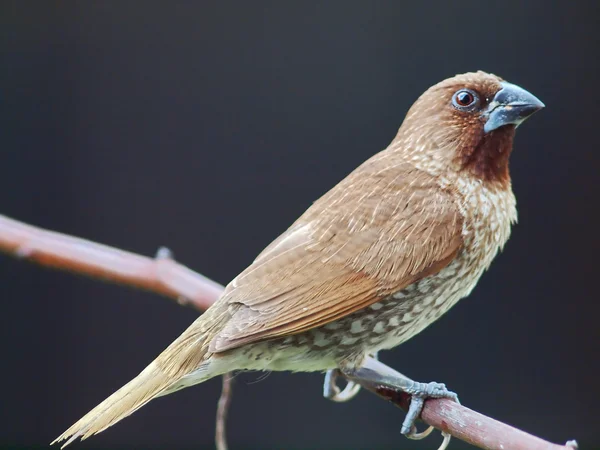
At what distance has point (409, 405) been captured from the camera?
210cm

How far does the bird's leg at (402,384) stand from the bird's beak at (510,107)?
71 cm

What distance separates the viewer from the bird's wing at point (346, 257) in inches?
80.2

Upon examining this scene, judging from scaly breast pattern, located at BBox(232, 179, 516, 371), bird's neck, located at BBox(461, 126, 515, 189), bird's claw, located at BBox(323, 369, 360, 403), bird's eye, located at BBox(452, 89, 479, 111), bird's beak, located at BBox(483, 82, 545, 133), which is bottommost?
bird's claw, located at BBox(323, 369, 360, 403)

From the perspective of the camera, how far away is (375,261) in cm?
211

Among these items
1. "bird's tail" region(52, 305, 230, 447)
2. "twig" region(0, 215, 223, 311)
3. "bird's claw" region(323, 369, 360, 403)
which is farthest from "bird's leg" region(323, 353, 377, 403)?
"bird's tail" region(52, 305, 230, 447)

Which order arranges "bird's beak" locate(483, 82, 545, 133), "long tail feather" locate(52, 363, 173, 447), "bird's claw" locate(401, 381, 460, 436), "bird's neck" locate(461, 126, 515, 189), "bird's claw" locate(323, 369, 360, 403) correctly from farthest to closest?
"bird's claw" locate(323, 369, 360, 403) < "bird's neck" locate(461, 126, 515, 189) < "bird's beak" locate(483, 82, 545, 133) < "bird's claw" locate(401, 381, 460, 436) < "long tail feather" locate(52, 363, 173, 447)

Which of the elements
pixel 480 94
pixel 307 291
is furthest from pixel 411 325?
pixel 480 94

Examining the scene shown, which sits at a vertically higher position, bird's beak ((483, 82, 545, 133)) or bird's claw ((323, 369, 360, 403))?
bird's beak ((483, 82, 545, 133))

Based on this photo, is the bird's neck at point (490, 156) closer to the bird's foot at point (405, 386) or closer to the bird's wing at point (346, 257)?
the bird's wing at point (346, 257)

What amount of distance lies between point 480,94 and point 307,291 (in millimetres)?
724

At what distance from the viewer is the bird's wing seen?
6.68ft

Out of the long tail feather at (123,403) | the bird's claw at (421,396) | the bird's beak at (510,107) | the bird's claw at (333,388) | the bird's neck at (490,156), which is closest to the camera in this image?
the long tail feather at (123,403)

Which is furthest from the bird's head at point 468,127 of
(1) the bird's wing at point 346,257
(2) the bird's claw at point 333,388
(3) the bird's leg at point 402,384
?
(2) the bird's claw at point 333,388

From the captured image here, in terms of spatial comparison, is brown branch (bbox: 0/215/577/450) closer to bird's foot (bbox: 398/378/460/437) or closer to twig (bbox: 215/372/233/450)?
twig (bbox: 215/372/233/450)
